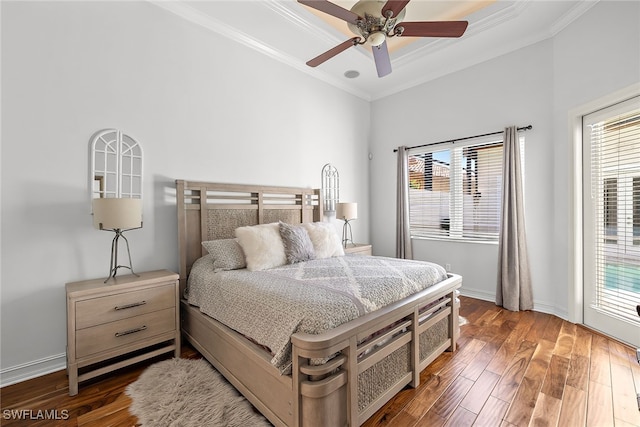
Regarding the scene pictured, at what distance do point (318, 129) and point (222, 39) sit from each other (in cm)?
158

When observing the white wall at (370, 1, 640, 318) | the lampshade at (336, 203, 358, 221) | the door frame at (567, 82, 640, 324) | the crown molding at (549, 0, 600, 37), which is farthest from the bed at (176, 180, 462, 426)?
the crown molding at (549, 0, 600, 37)

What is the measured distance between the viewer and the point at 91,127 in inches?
89.8

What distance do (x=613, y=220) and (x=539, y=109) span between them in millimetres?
1390

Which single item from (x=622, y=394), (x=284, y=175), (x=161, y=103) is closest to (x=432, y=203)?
(x=284, y=175)

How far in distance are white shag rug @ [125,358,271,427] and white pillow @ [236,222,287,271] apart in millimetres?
838

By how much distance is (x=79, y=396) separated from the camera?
6.06ft

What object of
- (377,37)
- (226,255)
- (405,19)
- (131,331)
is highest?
(405,19)

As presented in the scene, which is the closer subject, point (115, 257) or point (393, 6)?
point (393, 6)

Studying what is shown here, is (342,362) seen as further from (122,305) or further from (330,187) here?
(330,187)

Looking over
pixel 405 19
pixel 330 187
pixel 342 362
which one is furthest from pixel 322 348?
pixel 405 19

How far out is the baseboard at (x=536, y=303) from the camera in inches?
119

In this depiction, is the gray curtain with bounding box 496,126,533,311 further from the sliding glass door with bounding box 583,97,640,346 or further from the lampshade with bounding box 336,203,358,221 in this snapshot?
the lampshade with bounding box 336,203,358,221

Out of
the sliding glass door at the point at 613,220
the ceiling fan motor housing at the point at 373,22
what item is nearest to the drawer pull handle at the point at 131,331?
the ceiling fan motor housing at the point at 373,22

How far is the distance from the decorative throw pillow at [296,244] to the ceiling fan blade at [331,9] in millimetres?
1778
